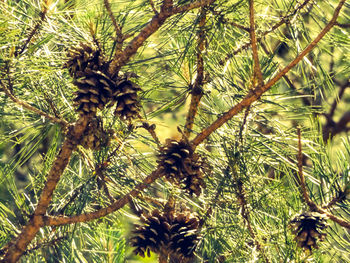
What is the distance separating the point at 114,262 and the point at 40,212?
0.23 meters

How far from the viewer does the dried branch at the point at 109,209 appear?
0.78 meters

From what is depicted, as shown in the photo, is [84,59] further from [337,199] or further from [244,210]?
[337,199]

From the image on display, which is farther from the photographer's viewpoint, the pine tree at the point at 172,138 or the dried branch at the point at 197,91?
the dried branch at the point at 197,91

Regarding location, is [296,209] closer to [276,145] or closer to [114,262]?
[276,145]

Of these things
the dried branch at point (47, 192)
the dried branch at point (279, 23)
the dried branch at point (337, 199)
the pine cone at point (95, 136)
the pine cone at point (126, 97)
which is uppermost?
the dried branch at point (279, 23)

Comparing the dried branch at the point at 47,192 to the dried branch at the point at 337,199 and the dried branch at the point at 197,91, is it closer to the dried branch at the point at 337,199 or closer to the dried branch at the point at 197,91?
the dried branch at the point at 197,91

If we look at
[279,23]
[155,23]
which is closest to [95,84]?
[155,23]

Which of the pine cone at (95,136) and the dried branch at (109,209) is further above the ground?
the pine cone at (95,136)

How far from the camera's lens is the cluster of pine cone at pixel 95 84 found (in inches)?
27.8

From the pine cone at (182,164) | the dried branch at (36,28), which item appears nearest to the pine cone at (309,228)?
the pine cone at (182,164)

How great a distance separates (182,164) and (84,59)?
21 cm

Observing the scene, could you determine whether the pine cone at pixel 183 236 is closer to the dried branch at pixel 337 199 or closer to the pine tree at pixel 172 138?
the pine tree at pixel 172 138

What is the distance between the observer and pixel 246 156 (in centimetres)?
85

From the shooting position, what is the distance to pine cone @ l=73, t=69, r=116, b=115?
70 cm
